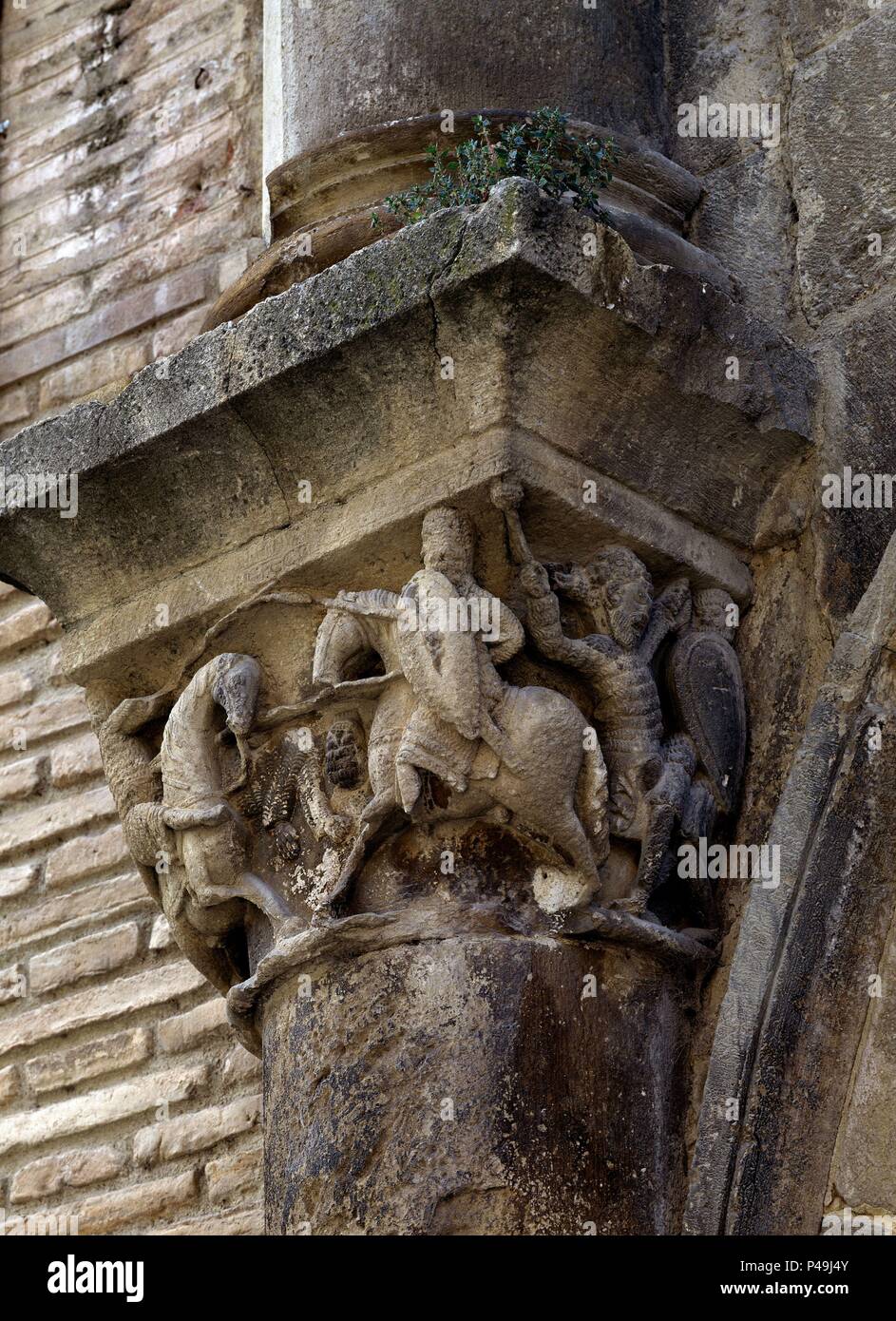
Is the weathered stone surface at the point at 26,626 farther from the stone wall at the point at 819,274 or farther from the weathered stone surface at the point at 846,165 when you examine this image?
the weathered stone surface at the point at 846,165

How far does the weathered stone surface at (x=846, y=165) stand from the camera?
3510mm

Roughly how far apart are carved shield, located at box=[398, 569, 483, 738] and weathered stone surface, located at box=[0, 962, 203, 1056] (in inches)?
55.2

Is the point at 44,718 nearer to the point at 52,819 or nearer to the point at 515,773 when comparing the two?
the point at 52,819

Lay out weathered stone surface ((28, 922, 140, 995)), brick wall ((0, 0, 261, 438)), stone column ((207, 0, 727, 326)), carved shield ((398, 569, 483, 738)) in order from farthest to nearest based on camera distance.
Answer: brick wall ((0, 0, 261, 438)) → weathered stone surface ((28, 922, 140, 995)) → stone column ((207, 0, 727, 326)) → carved shield ((398, 569, 483, 738))

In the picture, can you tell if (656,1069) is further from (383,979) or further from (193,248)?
(193,248)

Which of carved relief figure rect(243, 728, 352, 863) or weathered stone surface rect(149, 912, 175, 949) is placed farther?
weathered stone surface rect(149, 912, 175, 949)

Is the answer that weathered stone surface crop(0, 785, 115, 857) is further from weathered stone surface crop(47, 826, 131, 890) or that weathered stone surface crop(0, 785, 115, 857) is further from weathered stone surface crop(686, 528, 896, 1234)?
weathered stone surface crop(686, 528, 896, 1234)

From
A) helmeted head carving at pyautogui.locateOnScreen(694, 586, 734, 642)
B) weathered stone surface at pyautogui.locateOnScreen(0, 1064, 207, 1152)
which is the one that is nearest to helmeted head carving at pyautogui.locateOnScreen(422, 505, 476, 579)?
helmeted head carving at pyautogui.locateOnScreen(694, 586, 734, 642)

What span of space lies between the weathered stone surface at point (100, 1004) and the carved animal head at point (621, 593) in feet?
4.72

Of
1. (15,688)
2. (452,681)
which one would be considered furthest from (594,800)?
(15,688)

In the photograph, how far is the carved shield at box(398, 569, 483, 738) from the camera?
2.94 metres

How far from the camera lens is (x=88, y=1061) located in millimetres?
4250

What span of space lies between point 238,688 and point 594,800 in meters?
0.59

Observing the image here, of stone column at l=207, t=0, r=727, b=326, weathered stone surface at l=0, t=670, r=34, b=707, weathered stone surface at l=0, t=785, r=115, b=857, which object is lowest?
weathered stone surface at l=0, t=785, r=115, b=857
